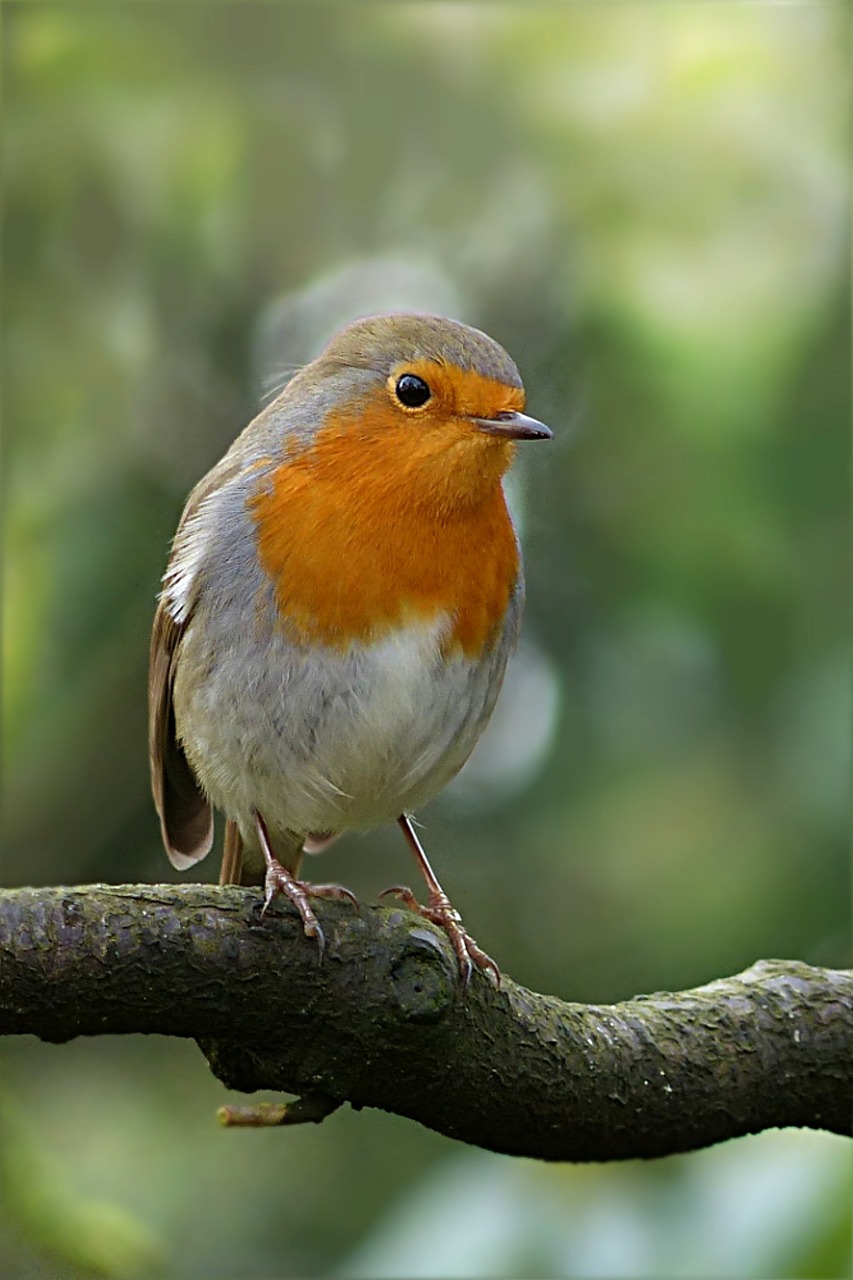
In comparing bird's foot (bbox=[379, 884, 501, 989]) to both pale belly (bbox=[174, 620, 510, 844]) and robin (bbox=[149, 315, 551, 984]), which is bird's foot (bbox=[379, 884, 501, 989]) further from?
pale belly (bbox=[174, 620, 510, 844])

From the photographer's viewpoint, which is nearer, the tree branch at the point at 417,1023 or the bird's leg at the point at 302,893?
the tree branch at the point at 417,1023

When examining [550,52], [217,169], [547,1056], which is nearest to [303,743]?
[547,1056]

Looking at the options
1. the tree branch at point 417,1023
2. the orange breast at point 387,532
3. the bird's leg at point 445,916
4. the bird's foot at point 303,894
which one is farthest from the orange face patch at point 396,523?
the tree branch at point 417,1023

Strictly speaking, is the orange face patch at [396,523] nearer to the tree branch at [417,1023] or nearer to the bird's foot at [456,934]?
the bird's foot at [456,934]

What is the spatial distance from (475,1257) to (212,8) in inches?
110

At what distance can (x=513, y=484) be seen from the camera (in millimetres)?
4191

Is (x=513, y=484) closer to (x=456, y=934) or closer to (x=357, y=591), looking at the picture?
(x=357, y=591)

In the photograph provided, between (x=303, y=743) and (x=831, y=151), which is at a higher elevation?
(x=831, y=151)

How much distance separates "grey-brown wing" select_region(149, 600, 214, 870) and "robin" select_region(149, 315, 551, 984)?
53 millimetres

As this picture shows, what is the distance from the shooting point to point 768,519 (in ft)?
12.5

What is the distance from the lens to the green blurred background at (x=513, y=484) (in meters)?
3.65

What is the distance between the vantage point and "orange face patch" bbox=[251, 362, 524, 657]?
10.9 ft

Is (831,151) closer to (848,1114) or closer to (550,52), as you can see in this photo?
(550,52)

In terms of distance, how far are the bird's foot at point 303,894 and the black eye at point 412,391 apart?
3.56 ft
